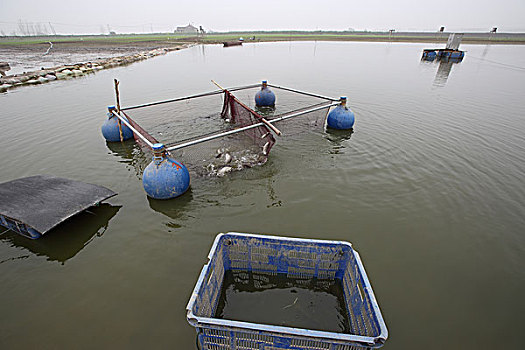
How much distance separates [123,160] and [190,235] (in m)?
5.95

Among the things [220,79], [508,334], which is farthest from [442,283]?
[220,79]

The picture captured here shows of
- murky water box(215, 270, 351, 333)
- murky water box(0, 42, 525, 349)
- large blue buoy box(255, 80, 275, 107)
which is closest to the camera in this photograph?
murky water box(215, 270, 351, 333)

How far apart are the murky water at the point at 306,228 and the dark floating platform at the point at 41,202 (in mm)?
794

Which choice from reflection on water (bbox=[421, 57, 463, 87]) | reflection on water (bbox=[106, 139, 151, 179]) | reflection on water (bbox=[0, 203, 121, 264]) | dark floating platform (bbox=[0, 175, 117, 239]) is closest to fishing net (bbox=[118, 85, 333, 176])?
reflection on water (bbox=[106, 139, 151, 179])

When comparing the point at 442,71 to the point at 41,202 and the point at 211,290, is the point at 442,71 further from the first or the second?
the point at 41,202

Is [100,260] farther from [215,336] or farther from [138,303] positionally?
[215,336]

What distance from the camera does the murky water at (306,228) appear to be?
491 centimetres

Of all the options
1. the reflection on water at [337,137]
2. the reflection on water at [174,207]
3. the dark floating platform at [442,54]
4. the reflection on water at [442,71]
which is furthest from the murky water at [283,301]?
the dark floating platform at [442,54]

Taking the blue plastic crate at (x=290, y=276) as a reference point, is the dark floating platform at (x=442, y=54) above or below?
above

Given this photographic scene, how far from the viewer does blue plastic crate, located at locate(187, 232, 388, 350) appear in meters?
3.40

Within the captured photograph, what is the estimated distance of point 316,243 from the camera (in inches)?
195

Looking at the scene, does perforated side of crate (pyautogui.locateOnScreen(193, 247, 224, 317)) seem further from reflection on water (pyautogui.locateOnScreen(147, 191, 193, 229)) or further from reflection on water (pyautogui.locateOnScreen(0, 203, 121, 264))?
reflection on water (pyautogui.locateOnScreen(0, 203, 121, 264))

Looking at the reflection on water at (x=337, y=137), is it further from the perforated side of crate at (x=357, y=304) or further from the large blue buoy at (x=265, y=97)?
the perforated side of crate at (x=357, y=304)

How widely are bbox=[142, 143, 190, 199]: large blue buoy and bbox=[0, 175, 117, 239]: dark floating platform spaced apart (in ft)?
3.70
